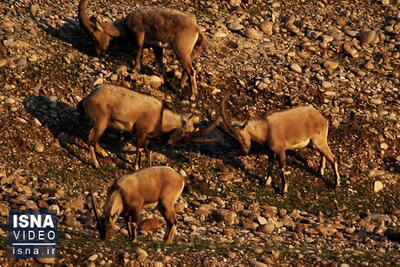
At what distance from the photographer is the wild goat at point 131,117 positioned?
20.3 m

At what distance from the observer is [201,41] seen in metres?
23.5

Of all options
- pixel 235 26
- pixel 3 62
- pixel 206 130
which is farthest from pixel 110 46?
pixel 206 130

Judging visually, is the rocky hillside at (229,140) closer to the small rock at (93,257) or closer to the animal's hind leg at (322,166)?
the small rock at (93,257)

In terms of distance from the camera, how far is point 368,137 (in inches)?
893

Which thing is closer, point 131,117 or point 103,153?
point 131,117

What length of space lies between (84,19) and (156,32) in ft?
6.05

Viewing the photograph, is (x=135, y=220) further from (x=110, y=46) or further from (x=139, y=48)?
(x=110, y=46)

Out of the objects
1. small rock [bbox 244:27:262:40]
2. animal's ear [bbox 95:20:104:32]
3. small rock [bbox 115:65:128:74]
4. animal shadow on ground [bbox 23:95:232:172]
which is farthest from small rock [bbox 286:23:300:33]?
animal shadow on ground [bbox 23:95:232:172]

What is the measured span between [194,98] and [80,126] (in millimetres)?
3177

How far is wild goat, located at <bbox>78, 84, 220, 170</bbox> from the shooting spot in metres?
20.3

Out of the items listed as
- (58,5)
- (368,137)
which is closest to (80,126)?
(58,5)

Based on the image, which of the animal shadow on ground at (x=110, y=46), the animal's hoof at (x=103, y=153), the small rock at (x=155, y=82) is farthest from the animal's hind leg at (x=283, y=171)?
the animal's hoof at (x=103, y=153)

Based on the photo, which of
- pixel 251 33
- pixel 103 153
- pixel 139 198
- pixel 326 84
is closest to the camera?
pixel 139 198

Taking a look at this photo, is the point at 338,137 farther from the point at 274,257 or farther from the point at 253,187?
the point at 274,257
